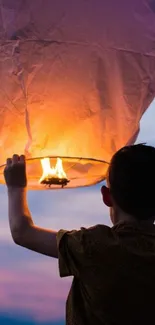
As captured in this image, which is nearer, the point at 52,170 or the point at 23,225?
the point at 23,225

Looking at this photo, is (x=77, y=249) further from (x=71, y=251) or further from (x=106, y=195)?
(x=106, y=195)

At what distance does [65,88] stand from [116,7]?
8.3 inches

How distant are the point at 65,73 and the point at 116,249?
457 mm

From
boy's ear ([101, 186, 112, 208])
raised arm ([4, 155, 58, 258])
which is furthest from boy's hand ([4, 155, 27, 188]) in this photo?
boy's ear ([101, 186, 112, 208])

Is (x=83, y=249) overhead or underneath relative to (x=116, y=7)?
underneath

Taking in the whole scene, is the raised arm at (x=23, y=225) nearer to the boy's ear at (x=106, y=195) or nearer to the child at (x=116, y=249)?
the child at (x=116, y=249)

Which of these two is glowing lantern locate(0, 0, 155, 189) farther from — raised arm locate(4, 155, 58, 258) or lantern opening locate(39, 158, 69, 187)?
raised arm locate(4, 155, 58, 258)

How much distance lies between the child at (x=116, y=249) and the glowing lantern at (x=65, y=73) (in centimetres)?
30

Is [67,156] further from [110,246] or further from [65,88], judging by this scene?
[110,246]

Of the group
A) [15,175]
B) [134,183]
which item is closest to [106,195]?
[134,183]

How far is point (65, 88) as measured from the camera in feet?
4.09

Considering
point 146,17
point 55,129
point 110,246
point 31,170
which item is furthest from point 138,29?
point 110,246

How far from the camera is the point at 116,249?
0.93 meters

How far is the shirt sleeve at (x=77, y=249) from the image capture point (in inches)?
Answer: 36.6
